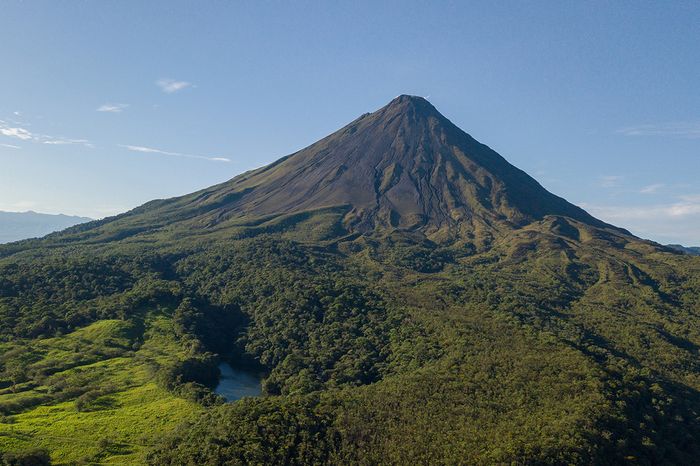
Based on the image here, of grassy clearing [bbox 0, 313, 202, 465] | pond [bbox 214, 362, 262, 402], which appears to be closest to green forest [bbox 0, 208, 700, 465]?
grassy clearing [bbox 0, 313, 202, 465]

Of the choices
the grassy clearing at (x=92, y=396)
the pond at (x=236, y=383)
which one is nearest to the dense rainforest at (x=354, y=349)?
the grassy clearing at (x=92, y=396)

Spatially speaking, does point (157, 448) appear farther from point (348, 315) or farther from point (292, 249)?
point (292, 249)

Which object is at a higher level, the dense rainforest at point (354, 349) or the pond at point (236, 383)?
the dense rainforest at point (354, 349)

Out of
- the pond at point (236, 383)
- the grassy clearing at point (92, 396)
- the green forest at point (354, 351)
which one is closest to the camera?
the green forest at point (354, 351)

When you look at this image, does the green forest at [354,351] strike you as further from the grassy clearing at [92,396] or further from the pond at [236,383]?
the pond at [236,383]

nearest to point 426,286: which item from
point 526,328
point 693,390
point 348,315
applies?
point 348,315
